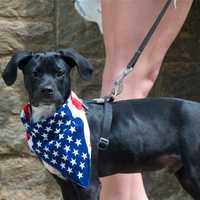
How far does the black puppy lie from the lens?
2236 mm

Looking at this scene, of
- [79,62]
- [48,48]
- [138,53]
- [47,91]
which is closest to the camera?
[47,91]

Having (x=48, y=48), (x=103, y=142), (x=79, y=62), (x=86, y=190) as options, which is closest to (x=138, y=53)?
(x=79, y=62)

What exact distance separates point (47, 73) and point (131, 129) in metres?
0.35

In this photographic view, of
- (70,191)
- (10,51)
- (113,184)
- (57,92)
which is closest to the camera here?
(57,92)

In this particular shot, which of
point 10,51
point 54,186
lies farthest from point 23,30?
point 54,186

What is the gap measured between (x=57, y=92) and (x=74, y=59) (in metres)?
0.15

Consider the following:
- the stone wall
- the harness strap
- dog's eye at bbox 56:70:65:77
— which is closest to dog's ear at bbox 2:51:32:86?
dog's eye at bbox 56:70:65:77

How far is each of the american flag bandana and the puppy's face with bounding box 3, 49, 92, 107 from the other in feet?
0.21

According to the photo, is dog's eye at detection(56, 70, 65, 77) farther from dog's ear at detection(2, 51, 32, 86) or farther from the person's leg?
the person's leg

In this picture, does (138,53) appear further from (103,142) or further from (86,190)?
(86,190)

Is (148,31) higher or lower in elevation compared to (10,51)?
higher

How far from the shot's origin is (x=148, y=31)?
2453 mm

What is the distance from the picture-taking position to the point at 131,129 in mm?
2271

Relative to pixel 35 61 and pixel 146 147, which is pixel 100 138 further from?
pixel 35 61
